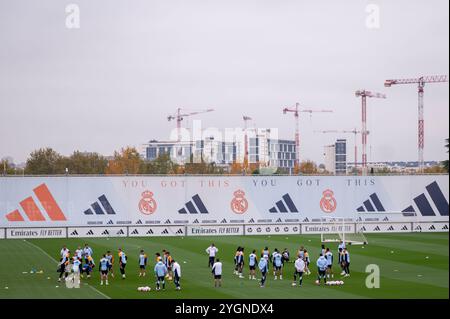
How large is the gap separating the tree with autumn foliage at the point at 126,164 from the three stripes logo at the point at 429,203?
178 feet

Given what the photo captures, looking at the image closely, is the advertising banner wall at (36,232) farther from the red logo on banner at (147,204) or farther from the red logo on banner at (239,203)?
the red logo on banner at (239,203)

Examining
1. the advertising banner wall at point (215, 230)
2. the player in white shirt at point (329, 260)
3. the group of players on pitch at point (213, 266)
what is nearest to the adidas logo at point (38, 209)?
the advertising banner wall at point (215, 230)

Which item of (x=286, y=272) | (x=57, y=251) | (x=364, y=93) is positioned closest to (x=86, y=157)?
(x=364, y=93)

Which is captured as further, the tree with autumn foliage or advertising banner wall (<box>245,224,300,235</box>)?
the tree with autumn foliage

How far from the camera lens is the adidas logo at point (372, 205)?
78062 millimetres

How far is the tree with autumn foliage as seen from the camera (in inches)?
5113

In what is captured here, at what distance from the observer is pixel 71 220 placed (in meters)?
72.2

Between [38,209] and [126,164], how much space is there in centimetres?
6166

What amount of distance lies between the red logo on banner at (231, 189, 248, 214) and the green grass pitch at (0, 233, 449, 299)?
23.8 feet

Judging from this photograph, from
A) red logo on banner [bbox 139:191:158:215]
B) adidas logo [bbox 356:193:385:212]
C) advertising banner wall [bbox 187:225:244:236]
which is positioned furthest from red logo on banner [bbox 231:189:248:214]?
adidas logo [bbox 356:193:385:212]

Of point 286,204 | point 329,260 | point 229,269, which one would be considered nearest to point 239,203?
point 286,204

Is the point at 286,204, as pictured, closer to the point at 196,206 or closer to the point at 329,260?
the point at 196,206

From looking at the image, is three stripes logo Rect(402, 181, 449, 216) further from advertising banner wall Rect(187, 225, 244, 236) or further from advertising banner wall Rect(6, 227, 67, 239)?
advertising banner wall Rect(6, 227, 67, 239)

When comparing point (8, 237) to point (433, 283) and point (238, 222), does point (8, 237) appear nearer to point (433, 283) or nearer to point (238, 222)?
point (238, 222)
